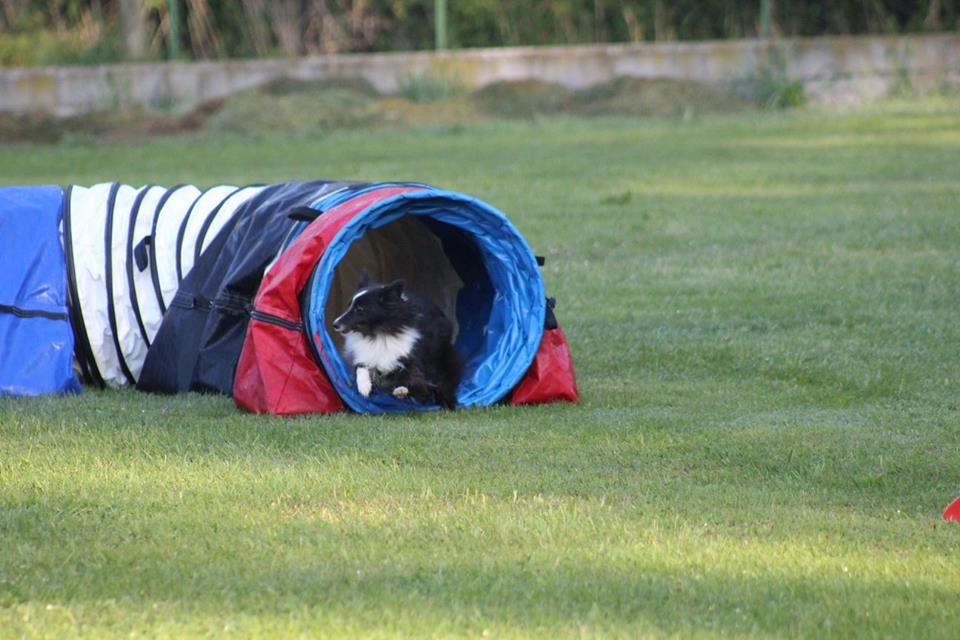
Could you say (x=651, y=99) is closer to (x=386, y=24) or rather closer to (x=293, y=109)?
(x=386, y=24)

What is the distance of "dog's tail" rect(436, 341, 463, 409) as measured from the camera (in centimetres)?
767

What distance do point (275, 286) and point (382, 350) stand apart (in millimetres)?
665

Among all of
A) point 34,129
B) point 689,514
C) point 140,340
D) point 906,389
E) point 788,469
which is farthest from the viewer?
point 34,129

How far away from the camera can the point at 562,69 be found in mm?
24531

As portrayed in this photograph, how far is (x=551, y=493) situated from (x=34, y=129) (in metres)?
18.6

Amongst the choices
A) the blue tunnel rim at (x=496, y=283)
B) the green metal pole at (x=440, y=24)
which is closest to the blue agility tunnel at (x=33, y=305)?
the blue tunnel rim at (x=496, y=283)

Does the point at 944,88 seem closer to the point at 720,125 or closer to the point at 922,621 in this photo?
the point at 720,125

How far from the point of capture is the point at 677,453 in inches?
259

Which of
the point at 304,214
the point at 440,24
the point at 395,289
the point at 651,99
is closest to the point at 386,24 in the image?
the point at 440,24

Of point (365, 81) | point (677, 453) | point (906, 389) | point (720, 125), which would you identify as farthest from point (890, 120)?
point (677, 453)

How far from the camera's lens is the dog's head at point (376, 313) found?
7637mm

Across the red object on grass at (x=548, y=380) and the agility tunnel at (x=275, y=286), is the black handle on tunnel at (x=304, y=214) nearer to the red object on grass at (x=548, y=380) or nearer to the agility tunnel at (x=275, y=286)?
the agility tunnel at (x=275, y=286)

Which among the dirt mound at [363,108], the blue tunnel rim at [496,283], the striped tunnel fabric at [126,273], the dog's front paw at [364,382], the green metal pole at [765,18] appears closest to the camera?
the blue tunnel rim at [496,283]

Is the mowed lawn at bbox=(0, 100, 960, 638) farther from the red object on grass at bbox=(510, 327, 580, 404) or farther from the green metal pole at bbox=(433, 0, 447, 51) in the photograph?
the green metal pole at bbox=(433, 0, 447, 51)
